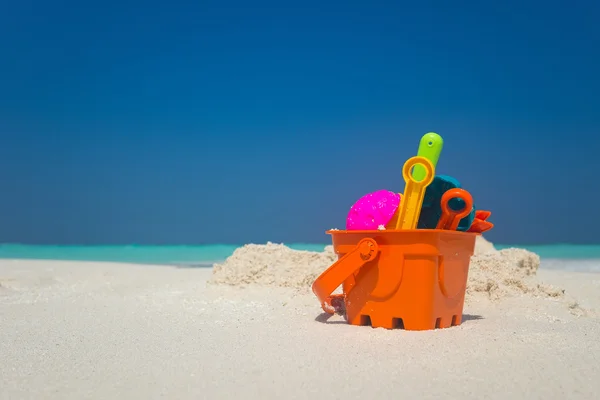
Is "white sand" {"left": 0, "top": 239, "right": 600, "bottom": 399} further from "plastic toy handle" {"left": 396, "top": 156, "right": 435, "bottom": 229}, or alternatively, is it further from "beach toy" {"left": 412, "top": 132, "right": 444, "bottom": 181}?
"beach toy" {"left": 412, "top": 132, "right": 444, "bottom": 181}

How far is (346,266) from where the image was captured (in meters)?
2.77

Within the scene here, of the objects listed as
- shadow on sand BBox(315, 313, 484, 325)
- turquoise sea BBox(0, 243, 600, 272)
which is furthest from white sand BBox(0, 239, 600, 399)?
turquoise sea BBox(0, 243, 600, 272)

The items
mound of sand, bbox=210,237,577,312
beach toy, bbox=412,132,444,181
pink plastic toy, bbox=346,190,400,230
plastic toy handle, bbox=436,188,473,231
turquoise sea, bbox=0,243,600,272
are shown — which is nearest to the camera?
plastic toy handle, bbox=436,188,473,231

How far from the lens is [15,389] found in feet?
6.23

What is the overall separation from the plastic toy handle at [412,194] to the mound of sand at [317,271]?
1283 mm

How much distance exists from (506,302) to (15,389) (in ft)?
9.57

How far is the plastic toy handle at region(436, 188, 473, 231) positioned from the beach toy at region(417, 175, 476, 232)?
0.10 m

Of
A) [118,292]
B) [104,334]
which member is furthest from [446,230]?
[118,292]

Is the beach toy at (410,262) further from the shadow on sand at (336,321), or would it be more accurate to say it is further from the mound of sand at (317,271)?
the mound of sand at (317,271)

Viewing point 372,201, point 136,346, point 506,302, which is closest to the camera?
point 136,346

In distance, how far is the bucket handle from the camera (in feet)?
8.89

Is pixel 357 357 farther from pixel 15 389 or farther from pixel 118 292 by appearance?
pixel 118 292

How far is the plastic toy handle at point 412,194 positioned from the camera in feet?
8.82

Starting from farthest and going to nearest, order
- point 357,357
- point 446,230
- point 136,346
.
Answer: point 446,230 < point 136,346 < point 357,357
